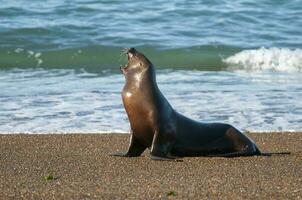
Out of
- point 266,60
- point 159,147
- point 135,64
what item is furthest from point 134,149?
point 266,60

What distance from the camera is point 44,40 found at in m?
18.7

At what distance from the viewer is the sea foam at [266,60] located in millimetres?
15953

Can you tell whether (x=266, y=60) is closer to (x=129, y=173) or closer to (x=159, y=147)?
(x=159, y=147)

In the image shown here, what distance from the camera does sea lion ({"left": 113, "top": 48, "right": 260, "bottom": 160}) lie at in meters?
7.46

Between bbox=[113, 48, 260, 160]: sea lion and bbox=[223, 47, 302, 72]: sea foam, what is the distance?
791 cm

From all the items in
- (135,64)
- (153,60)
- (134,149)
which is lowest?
(153,60)

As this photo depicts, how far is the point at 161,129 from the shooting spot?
745cm

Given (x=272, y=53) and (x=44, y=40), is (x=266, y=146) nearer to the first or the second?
(x=272, y=53)

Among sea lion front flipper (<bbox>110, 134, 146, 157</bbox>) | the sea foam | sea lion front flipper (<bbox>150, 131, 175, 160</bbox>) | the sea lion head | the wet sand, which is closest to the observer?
the wet sand

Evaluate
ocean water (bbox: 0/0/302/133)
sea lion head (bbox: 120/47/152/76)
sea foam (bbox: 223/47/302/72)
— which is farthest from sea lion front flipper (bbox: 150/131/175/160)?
sea foam (bbox: 223/47/302/72)

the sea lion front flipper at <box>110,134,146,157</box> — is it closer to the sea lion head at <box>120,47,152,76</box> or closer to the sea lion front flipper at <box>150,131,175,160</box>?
the sea lion front flipper at <box>150,131,175,160</box>

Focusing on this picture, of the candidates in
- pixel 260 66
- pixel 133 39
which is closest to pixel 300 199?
pixel 260 66

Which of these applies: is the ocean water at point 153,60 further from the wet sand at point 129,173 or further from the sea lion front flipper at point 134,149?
the sea lion front flipper at point 134,149

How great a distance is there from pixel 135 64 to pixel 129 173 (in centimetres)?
130
